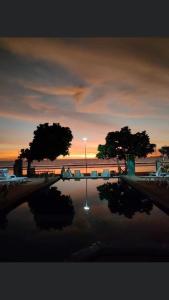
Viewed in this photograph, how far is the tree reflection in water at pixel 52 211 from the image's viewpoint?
866 centimetres

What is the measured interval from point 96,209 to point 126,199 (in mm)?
2923

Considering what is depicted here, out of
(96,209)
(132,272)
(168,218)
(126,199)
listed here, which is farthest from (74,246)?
(126,199)

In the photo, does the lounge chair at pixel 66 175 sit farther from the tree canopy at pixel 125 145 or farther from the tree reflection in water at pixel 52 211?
the tree reflection in water at pixel 52 211

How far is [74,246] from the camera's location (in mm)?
6477

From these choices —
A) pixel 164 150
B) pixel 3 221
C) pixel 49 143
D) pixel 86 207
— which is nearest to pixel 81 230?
pixel 3 221

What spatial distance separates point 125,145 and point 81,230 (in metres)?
23.9

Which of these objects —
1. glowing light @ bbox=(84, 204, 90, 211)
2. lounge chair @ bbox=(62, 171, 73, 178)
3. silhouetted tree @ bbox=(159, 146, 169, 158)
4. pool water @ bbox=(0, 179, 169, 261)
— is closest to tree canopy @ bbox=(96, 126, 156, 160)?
silhouetted tree @ bbox=(159, 146, 169, 158)

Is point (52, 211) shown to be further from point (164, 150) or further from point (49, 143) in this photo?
point (164, 150)

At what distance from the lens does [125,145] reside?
103 feet

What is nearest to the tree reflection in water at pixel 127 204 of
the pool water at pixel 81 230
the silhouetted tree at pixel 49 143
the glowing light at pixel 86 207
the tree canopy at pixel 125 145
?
the pool water at pixel 81 230

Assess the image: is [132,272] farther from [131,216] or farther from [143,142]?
[143,142]

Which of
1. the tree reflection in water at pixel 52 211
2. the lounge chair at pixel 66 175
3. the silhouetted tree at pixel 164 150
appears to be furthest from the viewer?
the silhouetted tree at pixel 164 150

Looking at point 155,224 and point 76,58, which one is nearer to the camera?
point 155,224

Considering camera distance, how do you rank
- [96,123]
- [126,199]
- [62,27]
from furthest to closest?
[96,123] < [126,199] < [62,27]
